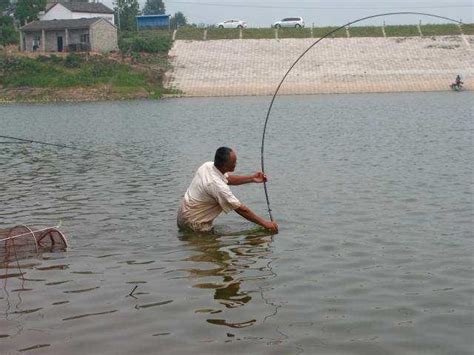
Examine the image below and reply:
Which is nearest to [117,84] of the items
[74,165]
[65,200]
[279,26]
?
[279,26]

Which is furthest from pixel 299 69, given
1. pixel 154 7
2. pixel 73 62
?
pixel 154 7

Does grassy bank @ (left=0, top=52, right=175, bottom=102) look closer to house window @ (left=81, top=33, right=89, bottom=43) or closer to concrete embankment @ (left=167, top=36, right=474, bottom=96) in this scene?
concrete embankment @ (left=167, top=36, right=474, bottom=96)

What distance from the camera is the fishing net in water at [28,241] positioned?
8.72 metres

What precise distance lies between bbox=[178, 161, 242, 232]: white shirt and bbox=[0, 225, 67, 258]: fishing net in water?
5.58 feet

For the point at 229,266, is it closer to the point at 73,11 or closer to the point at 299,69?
the point at 299,69

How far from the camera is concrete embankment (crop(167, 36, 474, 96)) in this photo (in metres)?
50.8

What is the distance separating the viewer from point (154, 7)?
4754 inches

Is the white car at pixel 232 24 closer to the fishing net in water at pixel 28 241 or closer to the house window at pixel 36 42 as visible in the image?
the house window at pixel 36 42

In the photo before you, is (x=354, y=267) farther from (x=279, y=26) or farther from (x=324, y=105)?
(x=279, y=26)

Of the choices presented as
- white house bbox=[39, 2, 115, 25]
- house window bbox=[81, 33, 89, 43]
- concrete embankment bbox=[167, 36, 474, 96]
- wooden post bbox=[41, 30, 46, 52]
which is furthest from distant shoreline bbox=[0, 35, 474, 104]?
white house bbox=[39, 2, 115, 25]

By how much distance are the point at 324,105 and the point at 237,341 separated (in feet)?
108

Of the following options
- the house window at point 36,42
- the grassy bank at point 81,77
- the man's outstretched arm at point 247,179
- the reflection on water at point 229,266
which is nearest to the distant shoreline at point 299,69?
the grassy bank at point 81,77

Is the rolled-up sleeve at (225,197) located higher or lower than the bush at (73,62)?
lower

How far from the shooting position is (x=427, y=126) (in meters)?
25.7
